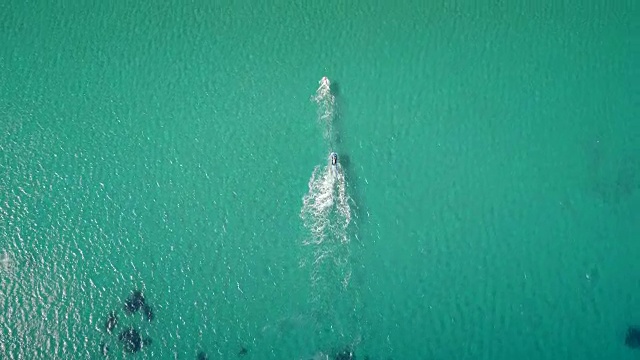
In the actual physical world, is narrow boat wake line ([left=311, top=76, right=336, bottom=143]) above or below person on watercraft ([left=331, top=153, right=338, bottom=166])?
above

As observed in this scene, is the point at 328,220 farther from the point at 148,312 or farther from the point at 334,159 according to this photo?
the point at 148,312

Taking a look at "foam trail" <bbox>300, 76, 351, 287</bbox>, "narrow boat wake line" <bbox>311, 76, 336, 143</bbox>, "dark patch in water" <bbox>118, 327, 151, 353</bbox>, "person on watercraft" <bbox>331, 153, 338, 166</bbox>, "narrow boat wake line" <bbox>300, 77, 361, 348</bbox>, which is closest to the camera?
"dark patch in water" <bbox>118, 327, 151, 353</bbox>

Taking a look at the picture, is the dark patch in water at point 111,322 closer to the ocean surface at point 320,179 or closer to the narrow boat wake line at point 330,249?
the ocean surface at point 320,179

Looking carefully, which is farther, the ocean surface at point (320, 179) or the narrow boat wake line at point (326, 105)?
the narrow boat wake line at point (326, 105)

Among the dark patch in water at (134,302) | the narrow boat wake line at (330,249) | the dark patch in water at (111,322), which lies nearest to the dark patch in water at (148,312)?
the dark patch in water at (134,302)

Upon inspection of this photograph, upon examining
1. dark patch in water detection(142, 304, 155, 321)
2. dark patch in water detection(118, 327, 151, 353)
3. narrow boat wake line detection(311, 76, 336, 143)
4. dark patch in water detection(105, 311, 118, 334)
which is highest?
narrow boat wake line detection(311, 76, 336, 143)

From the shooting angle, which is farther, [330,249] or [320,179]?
[320,179]

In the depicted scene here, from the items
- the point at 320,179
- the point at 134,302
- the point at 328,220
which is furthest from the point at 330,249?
the point at 134,302

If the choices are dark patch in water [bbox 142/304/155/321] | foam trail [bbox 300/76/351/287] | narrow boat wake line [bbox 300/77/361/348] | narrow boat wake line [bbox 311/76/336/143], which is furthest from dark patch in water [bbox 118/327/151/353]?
narrow boat wake line [bbox 311/76/336/143]

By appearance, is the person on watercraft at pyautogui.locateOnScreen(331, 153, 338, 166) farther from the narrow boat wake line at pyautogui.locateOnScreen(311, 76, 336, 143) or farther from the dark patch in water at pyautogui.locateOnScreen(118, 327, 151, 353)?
the dark patch in water at pyautogui.locateOnScreen(118, 327, 151, 353)
